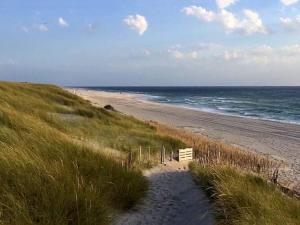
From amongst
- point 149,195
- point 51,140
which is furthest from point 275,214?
point 51,140

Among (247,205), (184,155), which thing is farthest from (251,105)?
(247,205)

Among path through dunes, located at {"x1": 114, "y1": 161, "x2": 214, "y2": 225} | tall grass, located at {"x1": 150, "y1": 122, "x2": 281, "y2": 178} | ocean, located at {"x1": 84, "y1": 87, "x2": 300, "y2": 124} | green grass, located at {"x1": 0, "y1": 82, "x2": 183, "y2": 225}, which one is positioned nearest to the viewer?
green grass, located at {"x1": 0, "y1": 82, "x2": 183, "y2": 225}

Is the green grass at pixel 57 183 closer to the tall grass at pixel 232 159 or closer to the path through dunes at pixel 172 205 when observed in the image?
the path through dunes at pixel 172 205

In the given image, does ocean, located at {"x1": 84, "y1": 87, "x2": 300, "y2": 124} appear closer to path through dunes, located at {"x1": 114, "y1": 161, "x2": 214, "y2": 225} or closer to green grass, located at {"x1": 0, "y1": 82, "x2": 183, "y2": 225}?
path through dunes, located at {"x1": 114, "y1": 161, "x2": 214, "y2": 225}

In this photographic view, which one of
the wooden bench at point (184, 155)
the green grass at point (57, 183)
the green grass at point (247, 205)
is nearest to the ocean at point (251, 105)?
the wooden bench at point (184, 155)

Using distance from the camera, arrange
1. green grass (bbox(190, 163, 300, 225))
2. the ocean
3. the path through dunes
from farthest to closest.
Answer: the ocean → the path through dunes → green grass (bbox(190, 163, 300, 225))

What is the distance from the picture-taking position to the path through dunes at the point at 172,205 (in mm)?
6652

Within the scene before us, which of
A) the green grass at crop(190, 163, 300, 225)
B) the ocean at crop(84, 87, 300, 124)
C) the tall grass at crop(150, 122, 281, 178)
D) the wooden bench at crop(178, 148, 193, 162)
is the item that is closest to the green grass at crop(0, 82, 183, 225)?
the green grass at crop(190, 163, 300, 225)

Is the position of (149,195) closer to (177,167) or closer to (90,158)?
(90,158)

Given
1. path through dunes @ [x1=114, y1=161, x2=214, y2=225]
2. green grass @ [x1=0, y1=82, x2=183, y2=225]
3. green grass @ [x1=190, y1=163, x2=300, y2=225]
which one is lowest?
path through dunes @ [x1=114, y1=161, x2=214, y2=225]

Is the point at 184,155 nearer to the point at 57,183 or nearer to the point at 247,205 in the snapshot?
the point at 247,205

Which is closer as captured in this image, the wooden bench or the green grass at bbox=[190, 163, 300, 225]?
the green grass at bbox=[190, 163, 300, 225]

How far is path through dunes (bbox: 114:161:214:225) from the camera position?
6.65 meters

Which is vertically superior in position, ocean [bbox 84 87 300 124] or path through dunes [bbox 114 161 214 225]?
path through dunes [bbox 114 161 214 225]
